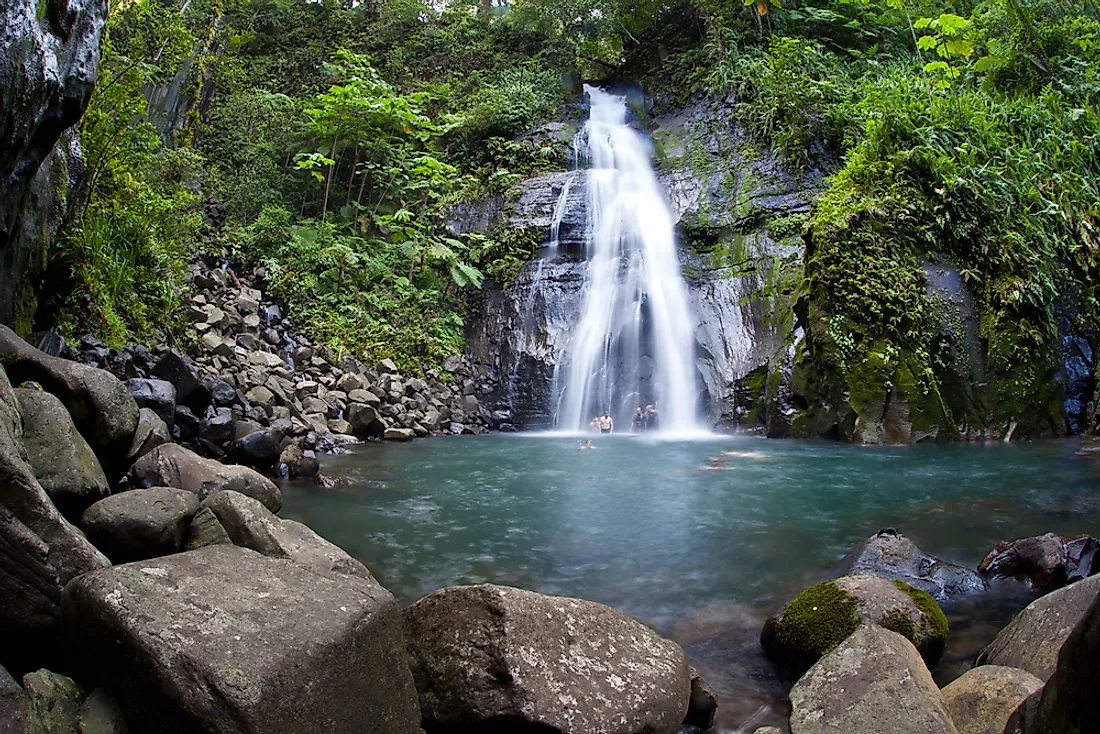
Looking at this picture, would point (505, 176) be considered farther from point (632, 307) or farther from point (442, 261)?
point (632, 307)

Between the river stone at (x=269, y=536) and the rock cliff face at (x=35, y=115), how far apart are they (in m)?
2.72

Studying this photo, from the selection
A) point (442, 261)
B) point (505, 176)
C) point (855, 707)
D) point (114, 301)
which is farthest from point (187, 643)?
point (505, 176)

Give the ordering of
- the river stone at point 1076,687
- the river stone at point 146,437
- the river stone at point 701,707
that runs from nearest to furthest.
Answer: the river stone at point 1076,687 < the river stone at point 701,707 < the river stone at point 146,437

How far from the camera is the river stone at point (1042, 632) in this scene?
9.84ft

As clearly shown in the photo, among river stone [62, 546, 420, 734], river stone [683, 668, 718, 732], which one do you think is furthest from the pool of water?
river stone [62, 546, 420, 734]

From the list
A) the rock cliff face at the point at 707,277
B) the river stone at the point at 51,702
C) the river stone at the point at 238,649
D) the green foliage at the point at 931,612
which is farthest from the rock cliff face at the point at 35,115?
the rock cliff face at the point at 707,277

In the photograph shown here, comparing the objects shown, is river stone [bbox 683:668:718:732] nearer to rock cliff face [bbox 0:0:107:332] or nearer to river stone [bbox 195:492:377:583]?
river stone [bbox 195:492:377:583]

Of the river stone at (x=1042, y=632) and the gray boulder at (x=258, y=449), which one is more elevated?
the river stone at (x=1042, y=632)

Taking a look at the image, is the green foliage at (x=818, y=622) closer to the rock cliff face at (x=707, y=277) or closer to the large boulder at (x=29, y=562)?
the large boulder at (x=29, y=562)

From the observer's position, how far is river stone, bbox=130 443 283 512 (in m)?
5.07

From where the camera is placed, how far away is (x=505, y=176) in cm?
1819

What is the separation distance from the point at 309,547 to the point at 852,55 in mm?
21108

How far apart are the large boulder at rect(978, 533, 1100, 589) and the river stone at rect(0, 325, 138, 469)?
631 centimetres

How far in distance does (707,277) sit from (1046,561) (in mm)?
11415
